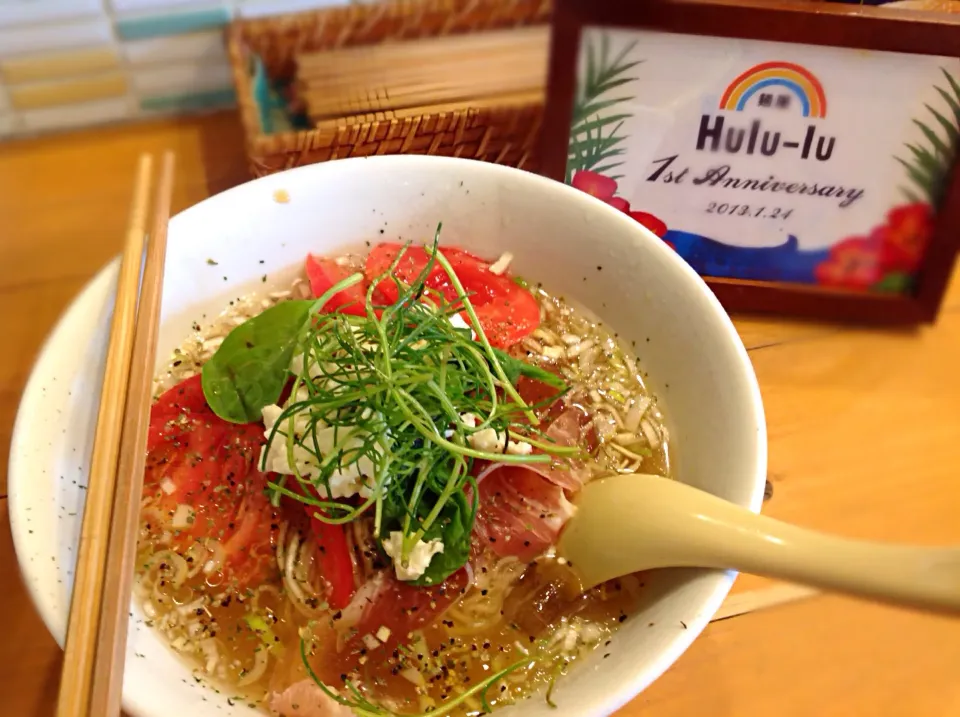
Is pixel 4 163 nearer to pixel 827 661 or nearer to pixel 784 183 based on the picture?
pixel 784 183

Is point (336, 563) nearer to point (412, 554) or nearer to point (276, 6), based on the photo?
point (412, 554)

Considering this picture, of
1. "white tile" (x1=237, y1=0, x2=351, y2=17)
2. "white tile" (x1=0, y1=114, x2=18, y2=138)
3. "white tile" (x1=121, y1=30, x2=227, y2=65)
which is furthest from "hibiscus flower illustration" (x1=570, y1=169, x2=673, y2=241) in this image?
"white tile" (x1=0, y1=114, x2=18, y2=138)

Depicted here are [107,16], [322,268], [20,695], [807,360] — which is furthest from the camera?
[107,16]

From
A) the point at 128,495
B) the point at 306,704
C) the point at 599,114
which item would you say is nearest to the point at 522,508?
the point at 306,704

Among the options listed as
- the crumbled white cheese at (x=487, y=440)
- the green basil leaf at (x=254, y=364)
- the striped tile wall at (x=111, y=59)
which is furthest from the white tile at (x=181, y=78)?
the crumbled white cheese at (x=487, y=440)

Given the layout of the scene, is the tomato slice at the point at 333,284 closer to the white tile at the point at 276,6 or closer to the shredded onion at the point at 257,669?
the shredded onion at the point at 257,669

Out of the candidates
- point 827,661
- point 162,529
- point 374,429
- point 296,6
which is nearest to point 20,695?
point 162,529
